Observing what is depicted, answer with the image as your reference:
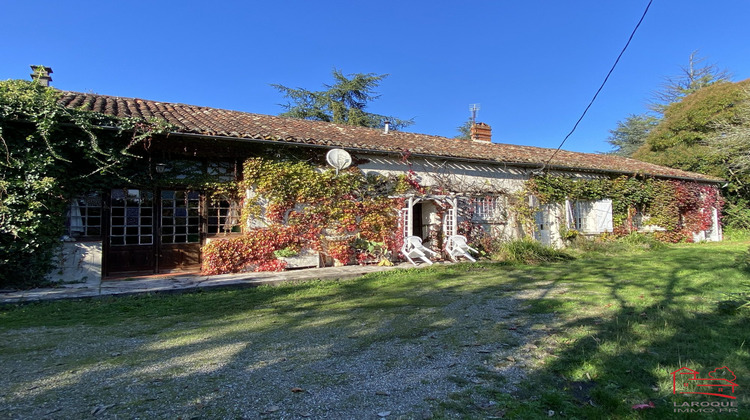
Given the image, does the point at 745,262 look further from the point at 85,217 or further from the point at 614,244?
the point at 85,217

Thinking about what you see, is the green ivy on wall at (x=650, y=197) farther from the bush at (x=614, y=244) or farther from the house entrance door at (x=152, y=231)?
the house entrance door at (x=152, y=231)

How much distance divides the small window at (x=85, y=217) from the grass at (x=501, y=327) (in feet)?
6.83

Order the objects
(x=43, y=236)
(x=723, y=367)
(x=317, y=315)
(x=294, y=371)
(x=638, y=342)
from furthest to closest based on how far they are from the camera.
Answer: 1. (x=43, y=236)
2. (x=317, y=315)
3. (x=638, y=342)
4. (x=294, y=371)
5. (x=723, y=367)

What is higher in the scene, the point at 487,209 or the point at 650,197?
the point at 650,197

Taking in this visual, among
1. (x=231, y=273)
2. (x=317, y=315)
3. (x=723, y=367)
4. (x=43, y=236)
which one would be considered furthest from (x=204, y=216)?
(x=723, y=367)

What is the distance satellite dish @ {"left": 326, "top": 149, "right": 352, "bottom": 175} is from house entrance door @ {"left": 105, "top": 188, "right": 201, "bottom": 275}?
119 inches

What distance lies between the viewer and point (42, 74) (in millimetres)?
8172

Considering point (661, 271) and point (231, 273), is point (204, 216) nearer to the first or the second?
point (231, 273)

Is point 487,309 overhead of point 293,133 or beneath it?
beneath

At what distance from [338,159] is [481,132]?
770 cm

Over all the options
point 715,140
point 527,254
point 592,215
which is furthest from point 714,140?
point 527,254

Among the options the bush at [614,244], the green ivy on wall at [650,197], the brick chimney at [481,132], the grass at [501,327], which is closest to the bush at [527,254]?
the bush at [614,244]

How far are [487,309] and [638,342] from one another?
1.72 meters

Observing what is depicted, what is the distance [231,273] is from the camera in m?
7.69
